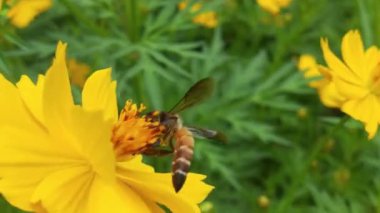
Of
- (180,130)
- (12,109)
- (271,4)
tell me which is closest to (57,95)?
(12,109)

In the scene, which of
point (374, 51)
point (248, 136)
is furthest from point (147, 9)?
point (374, 51)

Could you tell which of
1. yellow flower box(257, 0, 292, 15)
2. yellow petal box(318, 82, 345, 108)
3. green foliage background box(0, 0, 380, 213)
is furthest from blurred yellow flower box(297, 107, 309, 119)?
yellow petal box(318, 82, 345, 108)

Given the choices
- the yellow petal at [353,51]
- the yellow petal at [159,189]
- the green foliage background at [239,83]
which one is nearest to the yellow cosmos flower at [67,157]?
the yellow petal at [159,189]

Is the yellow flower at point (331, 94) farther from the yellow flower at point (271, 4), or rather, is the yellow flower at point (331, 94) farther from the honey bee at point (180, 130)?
the yellow flower at point (271, 4)

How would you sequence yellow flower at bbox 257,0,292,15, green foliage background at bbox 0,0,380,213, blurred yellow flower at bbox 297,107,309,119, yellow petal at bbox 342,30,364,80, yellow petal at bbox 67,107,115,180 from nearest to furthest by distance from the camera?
yellow petal at bbox 67,107,115,180 → yellow petal at bbox 342,30,364,80 → green foliage background at bbox 0,0,380,213 → yellow flower at bbox 257,0,292,15 → blurred yellow flower at bbox 297,107,309,119

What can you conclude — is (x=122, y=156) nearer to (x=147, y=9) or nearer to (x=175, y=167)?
(x=175, y=167)

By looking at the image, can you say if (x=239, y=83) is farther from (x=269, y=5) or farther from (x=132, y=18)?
(x=132, y=18)

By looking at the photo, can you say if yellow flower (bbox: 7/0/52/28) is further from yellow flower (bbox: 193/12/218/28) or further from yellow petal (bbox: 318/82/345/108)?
yellow petal (bbox: 318/82/345/108)
